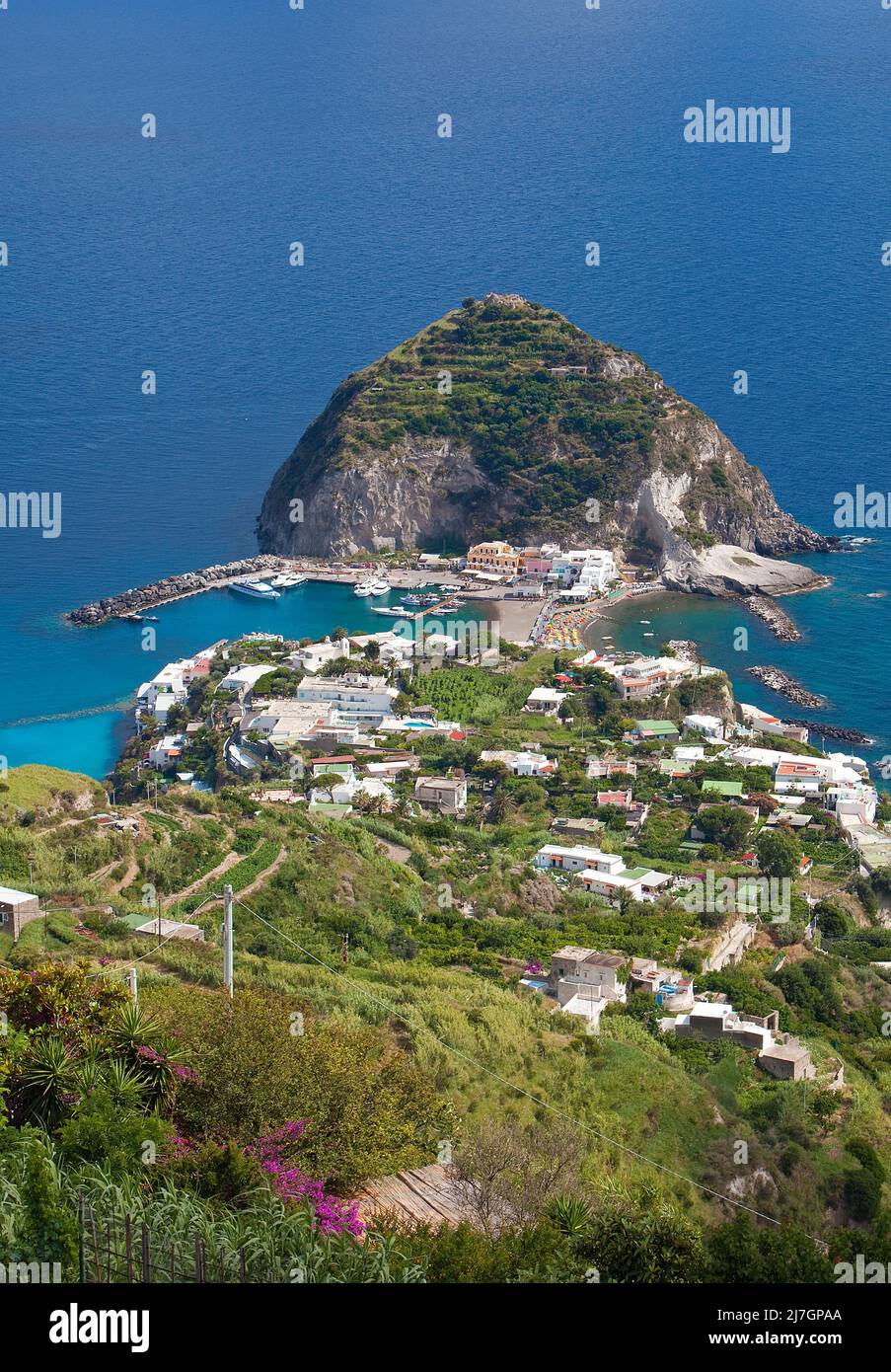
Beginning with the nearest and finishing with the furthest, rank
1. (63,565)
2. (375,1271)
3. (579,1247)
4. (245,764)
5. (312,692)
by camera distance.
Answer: (375,1271), (579,1247), (245,764), (312,692), (63,565)

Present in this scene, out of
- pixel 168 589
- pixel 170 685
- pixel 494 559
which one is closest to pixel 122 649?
pixel 168 589

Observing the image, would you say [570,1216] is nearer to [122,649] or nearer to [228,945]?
[228,945]

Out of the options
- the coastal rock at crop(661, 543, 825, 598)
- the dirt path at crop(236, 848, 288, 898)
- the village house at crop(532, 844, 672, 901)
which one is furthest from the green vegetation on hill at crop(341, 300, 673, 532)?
the dirt path at crop(236, 848, 288, 898)

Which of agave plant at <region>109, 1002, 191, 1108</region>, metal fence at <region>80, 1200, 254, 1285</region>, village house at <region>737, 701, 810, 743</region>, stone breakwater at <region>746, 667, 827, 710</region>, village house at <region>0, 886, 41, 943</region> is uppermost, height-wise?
agave plant at <region>109, 1002, 191, 1108</region>

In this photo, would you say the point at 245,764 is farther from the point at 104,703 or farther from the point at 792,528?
the point at 792,528

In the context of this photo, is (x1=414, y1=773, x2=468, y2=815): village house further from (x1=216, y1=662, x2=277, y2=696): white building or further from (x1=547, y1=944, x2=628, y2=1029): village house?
(x1=547, y1=944, x2=628, y2=1029): village house
